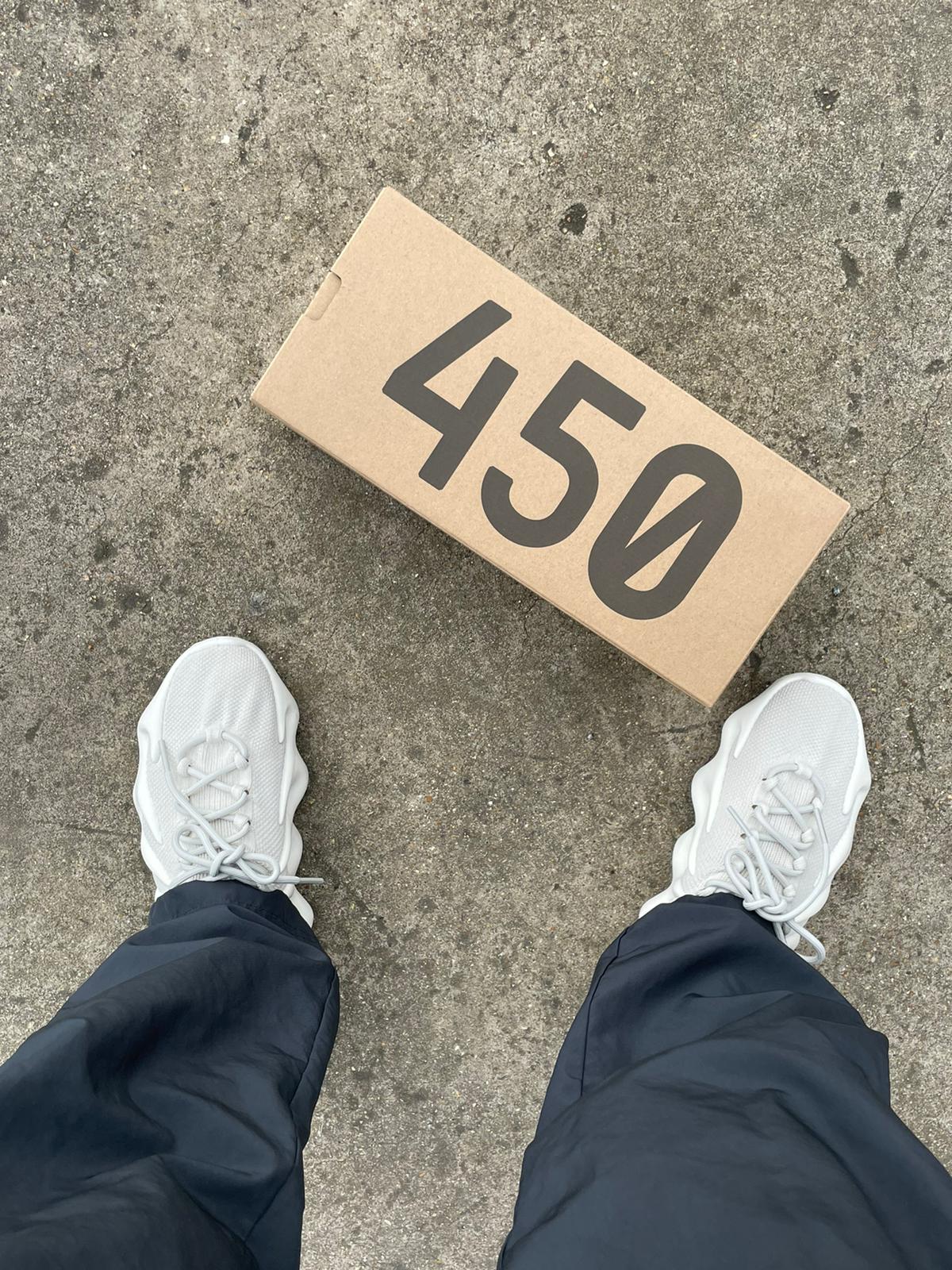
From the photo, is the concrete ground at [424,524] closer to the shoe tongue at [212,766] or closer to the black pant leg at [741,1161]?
the shoe tongue at [212,766]

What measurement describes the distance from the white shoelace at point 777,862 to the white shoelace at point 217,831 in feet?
2.20

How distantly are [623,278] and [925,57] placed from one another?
576mm

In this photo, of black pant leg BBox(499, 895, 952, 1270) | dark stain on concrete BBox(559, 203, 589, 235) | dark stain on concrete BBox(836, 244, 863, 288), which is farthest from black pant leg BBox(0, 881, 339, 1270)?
dark stain on concrete BBox(836, 244, 863, 288)

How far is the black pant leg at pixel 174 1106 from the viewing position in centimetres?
65

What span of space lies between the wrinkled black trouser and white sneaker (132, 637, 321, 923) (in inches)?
8.2

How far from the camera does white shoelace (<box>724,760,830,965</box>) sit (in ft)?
3.97

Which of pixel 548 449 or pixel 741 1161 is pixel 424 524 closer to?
pixel 548 449

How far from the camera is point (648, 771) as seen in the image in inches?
52.4

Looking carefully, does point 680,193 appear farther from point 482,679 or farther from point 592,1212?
point 592,1212

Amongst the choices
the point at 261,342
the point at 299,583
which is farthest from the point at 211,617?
the point at 261,342

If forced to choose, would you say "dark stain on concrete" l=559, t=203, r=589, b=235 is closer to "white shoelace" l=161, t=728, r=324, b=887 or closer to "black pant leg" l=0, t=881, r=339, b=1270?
"white shoelace" l=161, t=728, r=324, b=887

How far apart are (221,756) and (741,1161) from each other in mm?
932

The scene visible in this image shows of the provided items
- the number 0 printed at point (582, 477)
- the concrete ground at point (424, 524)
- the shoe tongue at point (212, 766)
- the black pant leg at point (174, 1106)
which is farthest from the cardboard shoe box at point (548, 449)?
the black pant leg at point (174, 1106)

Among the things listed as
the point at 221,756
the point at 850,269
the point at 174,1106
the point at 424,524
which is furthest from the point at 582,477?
the point at 174,1106
